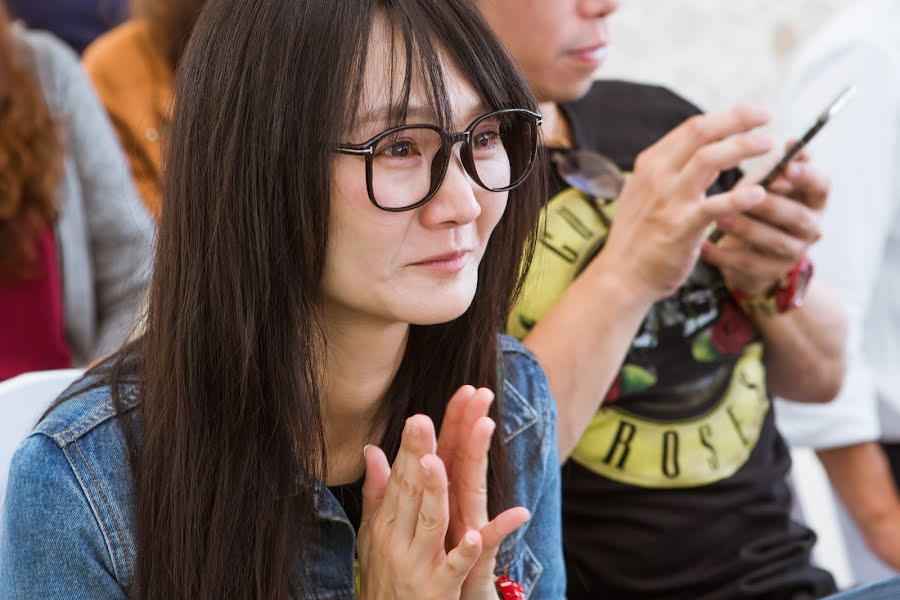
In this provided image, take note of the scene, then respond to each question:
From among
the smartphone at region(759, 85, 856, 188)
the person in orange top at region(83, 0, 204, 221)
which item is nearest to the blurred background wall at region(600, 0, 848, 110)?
the person in orange top at region(83, 0, 204, 221)

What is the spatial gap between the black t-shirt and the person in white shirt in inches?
10.1

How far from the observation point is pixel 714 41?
3498 millimetres

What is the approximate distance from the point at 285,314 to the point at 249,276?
0.04 meters

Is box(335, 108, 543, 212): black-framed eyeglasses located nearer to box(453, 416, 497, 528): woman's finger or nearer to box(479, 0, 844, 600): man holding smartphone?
box(453, 416, 497, 528): woman's finger

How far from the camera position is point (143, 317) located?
3.21ft

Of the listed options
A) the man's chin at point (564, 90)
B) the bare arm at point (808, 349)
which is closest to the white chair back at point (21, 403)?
the man's chin at point (564, 90)

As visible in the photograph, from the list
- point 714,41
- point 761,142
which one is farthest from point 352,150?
point 714,41

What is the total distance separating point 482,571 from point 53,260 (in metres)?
0.95

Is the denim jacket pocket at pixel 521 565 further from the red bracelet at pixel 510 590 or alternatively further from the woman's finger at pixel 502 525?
the woman's finger at pixel 502 525

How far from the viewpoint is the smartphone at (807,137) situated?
117 cm

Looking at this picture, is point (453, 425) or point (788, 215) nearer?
point (453, 425)

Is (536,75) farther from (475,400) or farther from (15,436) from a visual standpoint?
(15,436)

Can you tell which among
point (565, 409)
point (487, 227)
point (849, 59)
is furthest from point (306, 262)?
point (849, 59)

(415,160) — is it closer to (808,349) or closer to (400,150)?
(400,150)
